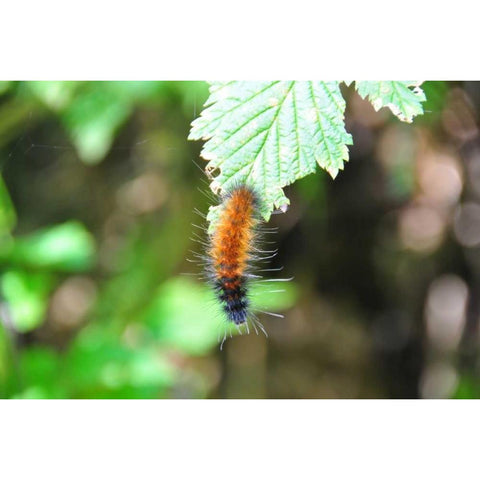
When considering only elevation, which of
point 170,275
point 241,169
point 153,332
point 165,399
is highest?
point 241,169

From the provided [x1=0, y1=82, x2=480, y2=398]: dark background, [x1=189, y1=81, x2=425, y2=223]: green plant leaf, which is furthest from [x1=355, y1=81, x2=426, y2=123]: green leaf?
[x1=0, y1=82, x2=480, y2=398]: dark background

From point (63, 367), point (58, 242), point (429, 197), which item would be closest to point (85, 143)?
point (58, 242)

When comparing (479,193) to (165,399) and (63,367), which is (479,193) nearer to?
(165,399)

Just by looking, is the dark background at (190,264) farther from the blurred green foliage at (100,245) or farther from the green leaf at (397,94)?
the green leaf at (397,94)

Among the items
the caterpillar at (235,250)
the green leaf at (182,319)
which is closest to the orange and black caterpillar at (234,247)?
the caterpillar at (235,250)

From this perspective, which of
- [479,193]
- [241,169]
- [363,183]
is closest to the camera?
[241,169]

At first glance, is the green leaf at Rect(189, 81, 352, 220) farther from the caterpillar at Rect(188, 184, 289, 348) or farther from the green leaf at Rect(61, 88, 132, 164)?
the green leaf at Rect(61, 88, 132, 164)
